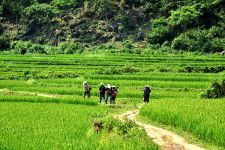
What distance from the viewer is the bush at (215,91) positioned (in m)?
27.0

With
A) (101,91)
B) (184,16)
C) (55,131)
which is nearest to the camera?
(55,131)

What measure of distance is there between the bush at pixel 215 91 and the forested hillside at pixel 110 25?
33.2m

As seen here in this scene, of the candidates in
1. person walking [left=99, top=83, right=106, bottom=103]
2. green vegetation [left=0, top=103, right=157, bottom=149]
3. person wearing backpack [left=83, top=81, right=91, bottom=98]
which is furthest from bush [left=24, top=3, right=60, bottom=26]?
green vegetation [left=0, top=103, right=157, bottom=149]

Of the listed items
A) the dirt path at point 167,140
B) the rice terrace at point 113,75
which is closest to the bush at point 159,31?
the rice terrace at point 113,75

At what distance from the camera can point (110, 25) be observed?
69.4 m

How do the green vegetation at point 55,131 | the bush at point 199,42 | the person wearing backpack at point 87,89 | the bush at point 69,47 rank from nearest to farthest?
1. the green vegetation at point 55,131
2. the person wearing backpack at point 87,89
3. the bush at point 199,42
4. the bush at point 69,47

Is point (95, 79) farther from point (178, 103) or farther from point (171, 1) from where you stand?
point (171, 1)

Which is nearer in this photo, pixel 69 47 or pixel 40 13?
pixel 69 47

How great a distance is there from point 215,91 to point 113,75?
41.8ft

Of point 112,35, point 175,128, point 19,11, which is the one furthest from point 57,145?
point 19,11

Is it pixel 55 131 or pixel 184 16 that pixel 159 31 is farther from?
pixel 55 131

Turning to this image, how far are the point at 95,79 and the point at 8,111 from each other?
16097 mm

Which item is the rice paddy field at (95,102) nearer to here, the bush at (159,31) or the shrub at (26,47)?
the bush at (159,31)

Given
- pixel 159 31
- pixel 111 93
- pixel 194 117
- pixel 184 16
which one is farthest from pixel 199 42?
pixel 194 117
